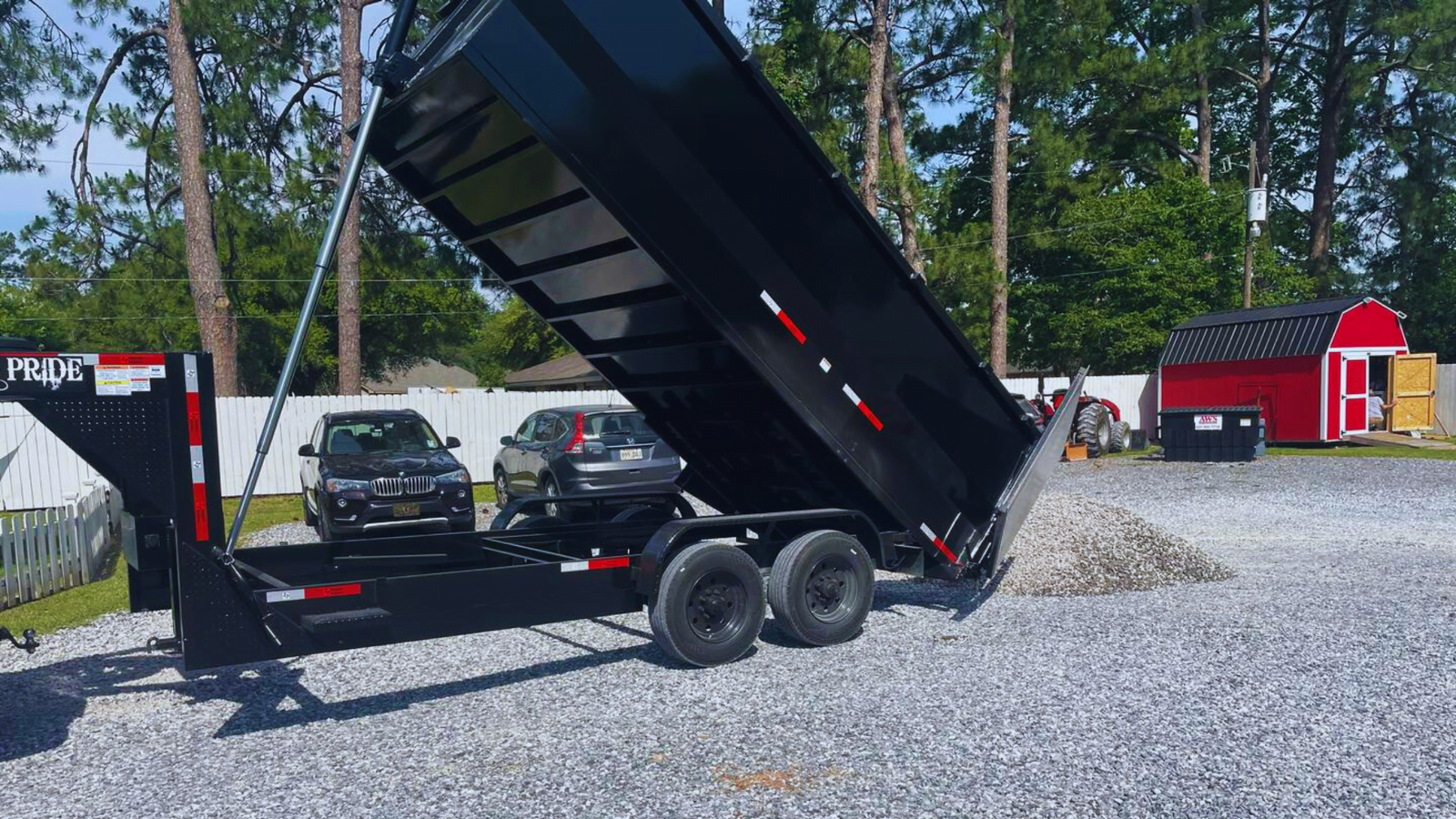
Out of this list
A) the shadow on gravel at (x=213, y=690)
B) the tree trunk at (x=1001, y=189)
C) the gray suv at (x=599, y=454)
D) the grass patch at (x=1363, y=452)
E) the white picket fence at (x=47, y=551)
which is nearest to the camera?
the shadow on gravel at (x=213, y=690)

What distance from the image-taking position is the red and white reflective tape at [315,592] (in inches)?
205

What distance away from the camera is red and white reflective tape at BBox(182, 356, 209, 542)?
5074 mm

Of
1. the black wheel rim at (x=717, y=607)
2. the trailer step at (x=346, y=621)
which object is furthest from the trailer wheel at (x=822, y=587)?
the trailer step at (x=346, y=621)

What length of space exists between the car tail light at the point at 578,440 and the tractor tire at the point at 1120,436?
16.5 metres

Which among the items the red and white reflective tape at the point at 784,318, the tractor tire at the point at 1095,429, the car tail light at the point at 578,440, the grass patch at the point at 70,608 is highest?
the red and white reflective tape at the point at 784,318

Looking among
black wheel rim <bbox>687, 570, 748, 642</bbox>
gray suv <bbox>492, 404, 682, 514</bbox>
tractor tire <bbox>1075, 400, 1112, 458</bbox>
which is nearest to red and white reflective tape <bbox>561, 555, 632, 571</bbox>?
black wheel rim <bbox>687, 570, 748, 642</bbox>

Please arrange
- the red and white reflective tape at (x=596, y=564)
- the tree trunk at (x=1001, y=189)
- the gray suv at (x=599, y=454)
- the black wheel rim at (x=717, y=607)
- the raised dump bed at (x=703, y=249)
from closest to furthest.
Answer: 1. the raised dump bed at (x=703, y=249)
2. the red and white reflective tape at (x=596, y=564)
3. the black wheel rim at (x=717, y=607)
4. the gray suv at (x=599, y=454)
5. the tree trunk at (x=1001, y=189)

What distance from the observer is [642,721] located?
5.66m

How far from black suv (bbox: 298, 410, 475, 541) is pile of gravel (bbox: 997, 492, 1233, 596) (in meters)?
5.82

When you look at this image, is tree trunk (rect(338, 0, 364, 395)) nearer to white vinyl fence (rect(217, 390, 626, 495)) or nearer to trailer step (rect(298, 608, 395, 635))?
white vinyl fence (rect(217, 390, 626, 495))

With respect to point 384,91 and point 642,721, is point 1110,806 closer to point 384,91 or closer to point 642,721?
point 642,721

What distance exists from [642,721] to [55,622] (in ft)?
19.3

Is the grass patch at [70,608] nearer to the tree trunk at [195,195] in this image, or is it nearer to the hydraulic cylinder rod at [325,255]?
the hydraulic cylinder rod at [325,255]

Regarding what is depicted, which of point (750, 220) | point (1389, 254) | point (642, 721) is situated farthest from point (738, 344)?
point (1389, 254)
